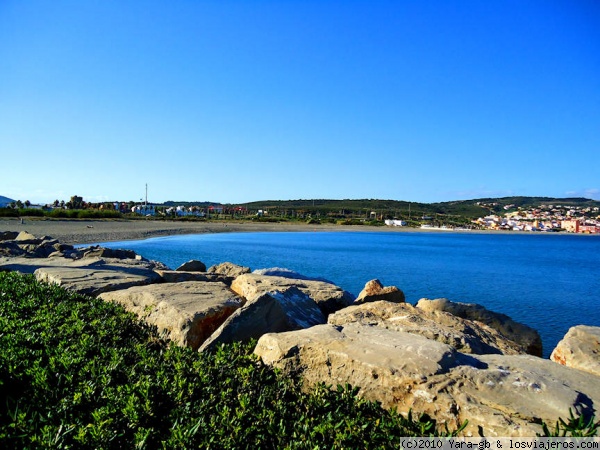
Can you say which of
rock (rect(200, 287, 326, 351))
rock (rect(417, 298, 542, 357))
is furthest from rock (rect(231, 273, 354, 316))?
rock (rect(417, 298, 542, 357))

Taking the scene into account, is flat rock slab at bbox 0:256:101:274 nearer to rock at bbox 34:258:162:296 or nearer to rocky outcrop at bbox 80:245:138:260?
rock at bbox 34:258:162:296

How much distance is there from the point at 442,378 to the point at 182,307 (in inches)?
155

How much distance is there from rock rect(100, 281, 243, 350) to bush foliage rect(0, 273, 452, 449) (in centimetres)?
103

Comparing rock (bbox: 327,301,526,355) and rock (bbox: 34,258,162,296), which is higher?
rock (bbox: 34,258,162,296)

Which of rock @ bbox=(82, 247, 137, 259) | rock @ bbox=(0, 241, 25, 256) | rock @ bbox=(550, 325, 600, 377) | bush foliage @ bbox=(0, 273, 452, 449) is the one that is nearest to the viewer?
bush foliage @ bbox=(0, 273, 452, 449)

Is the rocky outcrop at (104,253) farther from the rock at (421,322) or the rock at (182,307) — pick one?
the rock at (421,322)

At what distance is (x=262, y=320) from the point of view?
5719 millimetres

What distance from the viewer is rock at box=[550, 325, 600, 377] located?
532 centimetres

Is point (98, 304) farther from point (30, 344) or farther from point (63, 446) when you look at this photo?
point (63, 446)

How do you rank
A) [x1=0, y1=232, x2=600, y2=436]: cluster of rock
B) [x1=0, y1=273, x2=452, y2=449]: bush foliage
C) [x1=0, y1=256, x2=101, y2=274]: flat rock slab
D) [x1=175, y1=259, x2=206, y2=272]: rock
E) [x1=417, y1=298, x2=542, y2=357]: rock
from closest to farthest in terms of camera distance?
1. [x1=0, y1=273, x2=452, y2=449]: bush foliage
2. [x1=0, y1=232, x2=600, y2=436]: cluster of rock
3. [x1=417, y1=298, x2=542, y2=357]: rock
4. [x1=0, y1=256, x2=101, y2=274]: flat rock slab
5. [x1=175, y1=259, x2=206, y2=272]: rock

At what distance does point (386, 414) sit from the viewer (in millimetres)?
3516

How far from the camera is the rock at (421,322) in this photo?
6.18 metres

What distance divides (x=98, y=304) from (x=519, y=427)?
19.3 feet

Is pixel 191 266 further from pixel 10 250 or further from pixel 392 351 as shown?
pixel 392 351
